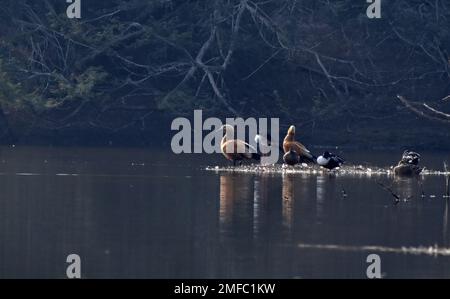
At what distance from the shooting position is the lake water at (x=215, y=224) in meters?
18.0

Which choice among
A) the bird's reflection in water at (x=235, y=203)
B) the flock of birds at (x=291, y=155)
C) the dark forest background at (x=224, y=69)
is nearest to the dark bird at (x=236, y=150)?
the flock of birds at (x=291, y=155)

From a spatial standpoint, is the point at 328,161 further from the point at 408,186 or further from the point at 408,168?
the point at 408,186

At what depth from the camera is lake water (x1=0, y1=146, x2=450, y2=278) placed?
18047 mm

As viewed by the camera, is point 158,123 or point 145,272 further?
point 158,123

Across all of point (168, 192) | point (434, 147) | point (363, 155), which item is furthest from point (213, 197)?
point (434, 147)

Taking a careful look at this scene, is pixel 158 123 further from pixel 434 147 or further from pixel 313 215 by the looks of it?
pixel 313 215

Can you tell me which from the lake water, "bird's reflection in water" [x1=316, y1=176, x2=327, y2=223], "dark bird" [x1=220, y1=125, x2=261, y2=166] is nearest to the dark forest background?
"dark bird" [x1=220, y1=125, x2=261, y2=166]

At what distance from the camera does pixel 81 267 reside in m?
17.7

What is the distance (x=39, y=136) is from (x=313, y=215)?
82.1ft

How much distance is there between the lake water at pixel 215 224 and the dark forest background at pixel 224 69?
14107 millimetres

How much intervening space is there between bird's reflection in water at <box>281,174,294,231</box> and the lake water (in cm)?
2

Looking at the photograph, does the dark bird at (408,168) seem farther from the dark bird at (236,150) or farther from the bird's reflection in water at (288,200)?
the dark bird at (236,150)

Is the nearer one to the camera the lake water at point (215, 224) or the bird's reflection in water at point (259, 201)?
the lake water at point (215, 224)
